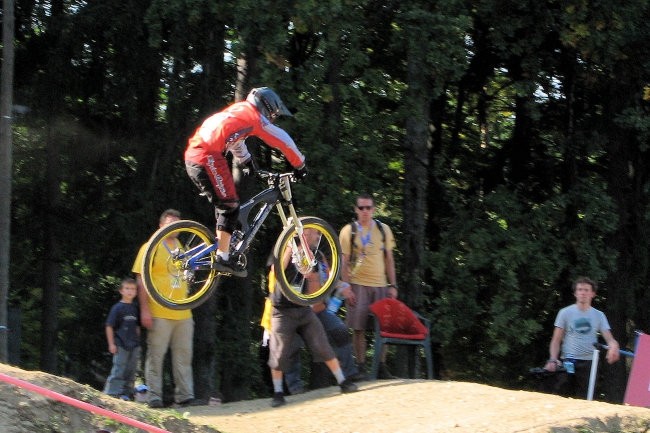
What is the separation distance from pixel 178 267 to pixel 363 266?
103 inches

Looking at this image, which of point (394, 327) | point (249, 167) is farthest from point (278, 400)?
point (249, 167)

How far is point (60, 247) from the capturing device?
59.4 feet

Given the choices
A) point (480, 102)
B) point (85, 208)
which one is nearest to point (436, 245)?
point (480, 102)

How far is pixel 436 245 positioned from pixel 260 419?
828cm

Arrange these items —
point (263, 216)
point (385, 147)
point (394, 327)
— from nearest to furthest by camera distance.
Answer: point (263, 216) → point (394, 327) → point (385, 147)

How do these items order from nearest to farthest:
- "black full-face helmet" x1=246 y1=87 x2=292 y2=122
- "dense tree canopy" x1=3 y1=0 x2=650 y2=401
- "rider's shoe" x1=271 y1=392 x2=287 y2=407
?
"black full-face helmet" x1=246 y1=87 x2=292 y2=122 → "rider's shoe" x1=271 y1=392 x2=287 y2=407 → "dense tree canopy" x1=3 y1=0 x2=650 y2=401

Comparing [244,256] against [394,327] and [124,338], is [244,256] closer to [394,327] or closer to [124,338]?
[124,338]

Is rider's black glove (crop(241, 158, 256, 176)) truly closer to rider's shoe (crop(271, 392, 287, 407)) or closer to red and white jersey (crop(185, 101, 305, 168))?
red and white jersey (crop(185, 101, 305, 168))

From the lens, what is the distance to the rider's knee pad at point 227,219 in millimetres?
8523

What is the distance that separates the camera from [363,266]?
10656 millimetres

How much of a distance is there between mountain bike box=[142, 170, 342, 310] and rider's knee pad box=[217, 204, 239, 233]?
5 cm

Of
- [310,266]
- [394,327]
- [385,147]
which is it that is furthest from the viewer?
[385,147]

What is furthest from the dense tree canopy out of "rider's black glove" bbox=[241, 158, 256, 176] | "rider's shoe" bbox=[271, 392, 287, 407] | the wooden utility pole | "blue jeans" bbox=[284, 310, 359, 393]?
"rider's black glove" bbox=[241, 158, 256, 176]

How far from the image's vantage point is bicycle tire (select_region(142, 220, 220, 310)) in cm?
834
